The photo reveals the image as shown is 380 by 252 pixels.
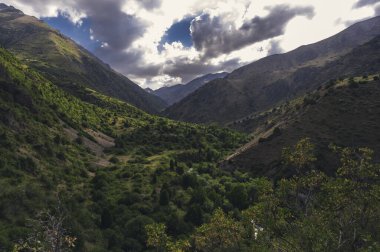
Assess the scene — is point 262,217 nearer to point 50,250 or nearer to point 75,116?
point 50,250

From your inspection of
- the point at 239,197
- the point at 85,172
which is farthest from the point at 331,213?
the point at 85,172

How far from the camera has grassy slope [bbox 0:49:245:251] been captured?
58.1 metres

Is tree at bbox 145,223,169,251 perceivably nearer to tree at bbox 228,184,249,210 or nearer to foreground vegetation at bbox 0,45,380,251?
foreground vegetation at bbox 0,45,380,251

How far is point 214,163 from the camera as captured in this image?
127875 millimetres

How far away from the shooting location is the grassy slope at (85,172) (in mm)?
58094

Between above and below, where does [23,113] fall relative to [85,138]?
above

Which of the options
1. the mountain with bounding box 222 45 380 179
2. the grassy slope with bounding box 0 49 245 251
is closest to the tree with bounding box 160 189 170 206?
the grassy slope with bounding box 0 49 245 251

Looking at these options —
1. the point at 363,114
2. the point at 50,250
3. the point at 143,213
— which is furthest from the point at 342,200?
the point at 363,114

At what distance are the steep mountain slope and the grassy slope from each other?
13.6 meters

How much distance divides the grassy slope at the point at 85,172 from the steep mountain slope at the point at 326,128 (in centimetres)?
1355

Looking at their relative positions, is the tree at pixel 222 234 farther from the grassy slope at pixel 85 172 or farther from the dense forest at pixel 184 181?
the grassy slope at pixel 85 172

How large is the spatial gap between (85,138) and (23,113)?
3096 cm

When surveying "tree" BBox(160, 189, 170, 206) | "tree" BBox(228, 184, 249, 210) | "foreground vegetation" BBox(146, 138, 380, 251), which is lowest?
"tree" BBox(228, 184, 249, 210)

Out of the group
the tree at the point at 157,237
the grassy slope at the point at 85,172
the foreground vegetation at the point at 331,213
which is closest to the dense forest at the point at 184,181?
the foreground vegetation at the point at 331,213
